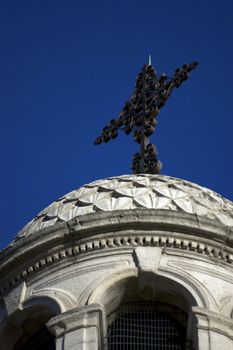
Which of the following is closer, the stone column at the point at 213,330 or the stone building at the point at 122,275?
the stone column at the point at 213,330

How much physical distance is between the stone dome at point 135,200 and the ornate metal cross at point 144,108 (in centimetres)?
303

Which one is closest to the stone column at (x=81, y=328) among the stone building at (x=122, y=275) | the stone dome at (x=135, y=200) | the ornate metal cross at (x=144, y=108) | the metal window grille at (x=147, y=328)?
the stone building at (x=122, y=275)

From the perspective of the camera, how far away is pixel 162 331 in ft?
70.9

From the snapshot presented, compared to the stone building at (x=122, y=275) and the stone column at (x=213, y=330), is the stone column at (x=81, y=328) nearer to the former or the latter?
the stone building at (x=122, y=275)

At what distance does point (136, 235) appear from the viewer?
22.2m

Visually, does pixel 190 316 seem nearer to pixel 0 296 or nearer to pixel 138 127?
pixel 0 296

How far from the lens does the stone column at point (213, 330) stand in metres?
20.4

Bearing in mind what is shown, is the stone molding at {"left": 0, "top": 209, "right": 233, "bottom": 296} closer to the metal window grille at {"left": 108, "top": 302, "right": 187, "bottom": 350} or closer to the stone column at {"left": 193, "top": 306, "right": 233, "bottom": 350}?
the metal window grille at {"left": 108, "top": 302, "right": 187, "bottom": 350}

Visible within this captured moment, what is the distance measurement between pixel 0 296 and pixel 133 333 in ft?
7.08

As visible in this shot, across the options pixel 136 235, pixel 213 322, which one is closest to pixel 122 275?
pixel 136 235

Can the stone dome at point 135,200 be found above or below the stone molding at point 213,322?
above

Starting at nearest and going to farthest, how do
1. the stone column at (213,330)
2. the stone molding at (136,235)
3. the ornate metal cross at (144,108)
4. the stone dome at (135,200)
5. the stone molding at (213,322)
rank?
the stone column at (213,330), the stone molding at (213,322), the stone molding at (136,235), the stone dome at (135,200), the ornate metal cross at (144,108)

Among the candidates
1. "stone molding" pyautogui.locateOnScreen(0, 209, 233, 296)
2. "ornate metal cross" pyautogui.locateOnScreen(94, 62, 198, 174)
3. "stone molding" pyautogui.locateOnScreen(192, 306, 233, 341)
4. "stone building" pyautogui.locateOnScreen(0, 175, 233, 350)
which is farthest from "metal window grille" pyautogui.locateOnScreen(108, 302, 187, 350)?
"ornate metal cross" pyautogui.locateOnScreen(94, 62, 198, 174)

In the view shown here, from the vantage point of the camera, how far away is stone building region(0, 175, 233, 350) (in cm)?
2138
